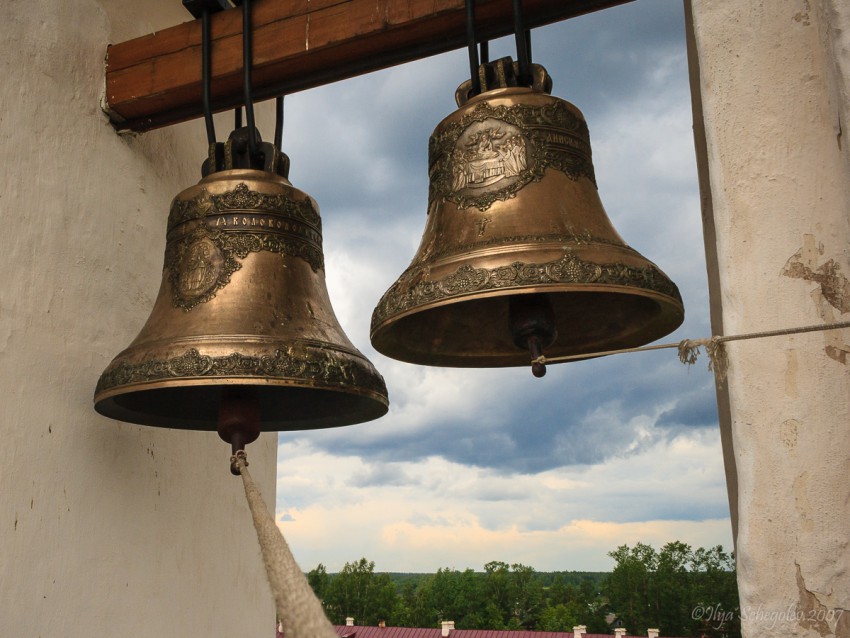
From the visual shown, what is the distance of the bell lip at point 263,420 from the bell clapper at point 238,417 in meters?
0.04

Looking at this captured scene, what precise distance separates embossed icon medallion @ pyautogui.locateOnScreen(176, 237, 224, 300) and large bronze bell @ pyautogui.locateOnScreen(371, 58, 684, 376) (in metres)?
0.39

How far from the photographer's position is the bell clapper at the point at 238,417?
155 centimetres

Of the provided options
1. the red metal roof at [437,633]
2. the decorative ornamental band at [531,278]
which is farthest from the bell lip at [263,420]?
the red metal roof at [437,633]

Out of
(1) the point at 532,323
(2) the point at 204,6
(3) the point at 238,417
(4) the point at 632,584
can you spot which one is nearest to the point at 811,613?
(1) the point at 532,323

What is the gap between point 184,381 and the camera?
57.3 inches

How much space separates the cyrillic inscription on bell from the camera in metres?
1.49

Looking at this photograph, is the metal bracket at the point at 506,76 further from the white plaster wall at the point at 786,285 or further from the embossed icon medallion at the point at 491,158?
the white plaster wall at the point at 786,285

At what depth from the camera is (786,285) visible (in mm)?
1208

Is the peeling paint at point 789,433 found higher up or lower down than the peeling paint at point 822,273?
lower down

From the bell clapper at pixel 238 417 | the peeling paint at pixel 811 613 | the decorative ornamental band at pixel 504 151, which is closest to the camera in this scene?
the peeling paint at pixel 811 613

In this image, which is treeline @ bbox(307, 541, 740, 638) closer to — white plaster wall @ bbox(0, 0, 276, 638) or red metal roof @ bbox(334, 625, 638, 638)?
red metal roof @ bbox(334, 625, 638, 638)

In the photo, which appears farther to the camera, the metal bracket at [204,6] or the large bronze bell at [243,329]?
the metal bracket at [204,6]

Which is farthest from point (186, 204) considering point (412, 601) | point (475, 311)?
point (412, 601)

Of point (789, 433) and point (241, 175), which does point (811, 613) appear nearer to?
point (789, 433)
